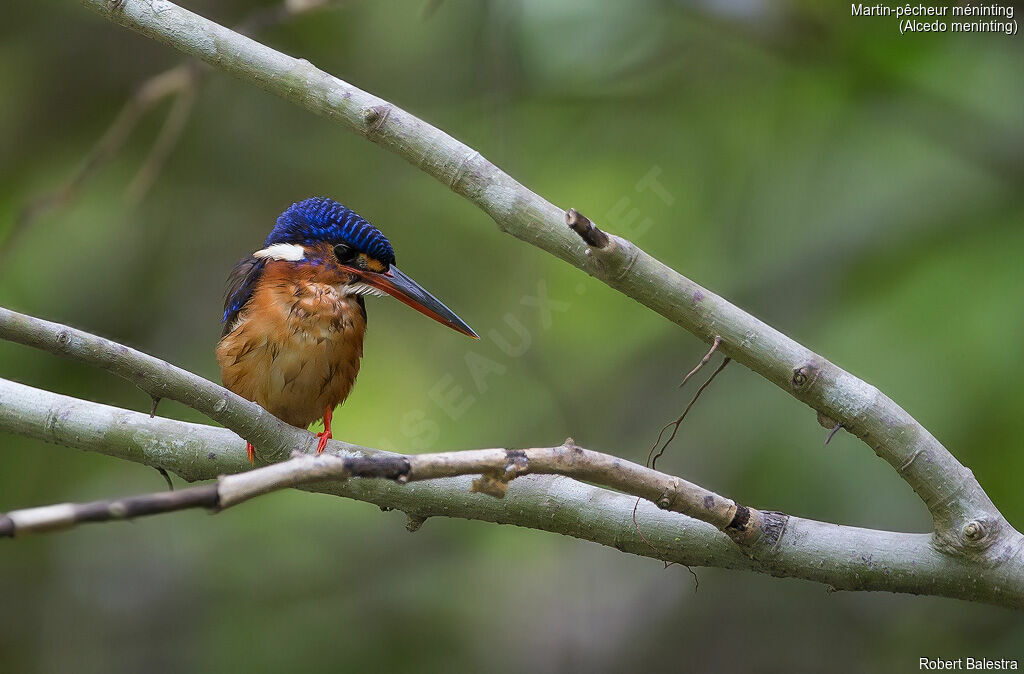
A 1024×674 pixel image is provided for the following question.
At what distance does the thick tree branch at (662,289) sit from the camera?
202 centimetres

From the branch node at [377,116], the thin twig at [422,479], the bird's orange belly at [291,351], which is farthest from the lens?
the bird's orange belly at [291,351]

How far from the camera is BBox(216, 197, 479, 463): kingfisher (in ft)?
10.8

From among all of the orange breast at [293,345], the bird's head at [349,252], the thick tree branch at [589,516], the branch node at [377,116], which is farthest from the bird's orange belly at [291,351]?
the branch node at [377,116]

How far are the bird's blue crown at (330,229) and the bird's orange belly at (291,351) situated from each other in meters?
0.19

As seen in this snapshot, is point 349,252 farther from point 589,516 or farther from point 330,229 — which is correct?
point 589,516

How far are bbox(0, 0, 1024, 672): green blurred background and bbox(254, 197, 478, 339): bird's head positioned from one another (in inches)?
47.5

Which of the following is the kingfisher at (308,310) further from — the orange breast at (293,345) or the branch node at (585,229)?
the branch node at (585,229)

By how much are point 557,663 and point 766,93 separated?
284 centimetres

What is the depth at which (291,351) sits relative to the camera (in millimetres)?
3289

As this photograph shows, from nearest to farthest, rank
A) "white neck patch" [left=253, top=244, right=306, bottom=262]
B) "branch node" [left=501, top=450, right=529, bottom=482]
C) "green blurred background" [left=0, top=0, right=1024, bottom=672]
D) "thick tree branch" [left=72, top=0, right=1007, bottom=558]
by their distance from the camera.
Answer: "branch node" [left=501, top=450, right=529, bottom=482] < "thick tree branch" [left=72, top=0, right=1007, bottom=558] < "white neck patch" [left=253, top=244, right=306, bottom=262] < "green blurred background" [left=0, top=0, right=1024, bottom=672]

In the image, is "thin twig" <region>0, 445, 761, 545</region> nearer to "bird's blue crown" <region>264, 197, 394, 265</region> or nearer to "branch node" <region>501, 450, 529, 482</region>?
"branch node" <region>501, 450, 529, 482</region>

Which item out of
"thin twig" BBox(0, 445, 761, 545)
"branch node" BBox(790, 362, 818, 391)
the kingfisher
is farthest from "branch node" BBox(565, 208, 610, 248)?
the kingfisher

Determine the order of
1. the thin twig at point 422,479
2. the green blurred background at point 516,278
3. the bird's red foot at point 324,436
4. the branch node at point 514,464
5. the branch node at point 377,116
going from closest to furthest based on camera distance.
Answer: the thin twig at point 422,479 → the branch node at point 514,464 → the branch node at point 377,116 → the bird's red foot at point 324,436 → the green blurred background at point 516,278

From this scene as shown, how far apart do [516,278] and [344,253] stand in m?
1.60
